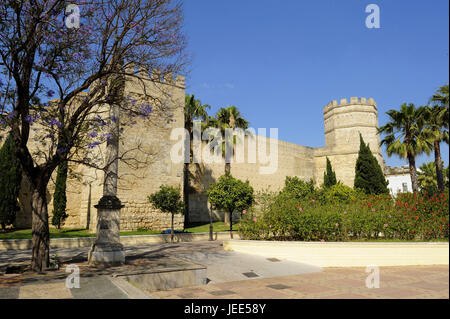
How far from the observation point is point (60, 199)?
19203 millimetres

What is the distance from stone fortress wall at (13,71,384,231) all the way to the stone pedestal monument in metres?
0.84

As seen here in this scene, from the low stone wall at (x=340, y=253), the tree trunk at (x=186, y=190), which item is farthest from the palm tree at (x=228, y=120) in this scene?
the low stone wall at (x=340, y=253)

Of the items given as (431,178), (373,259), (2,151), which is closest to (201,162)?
(2,151)

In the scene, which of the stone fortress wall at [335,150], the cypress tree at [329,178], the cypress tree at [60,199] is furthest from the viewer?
the stone fortress wall at [335,150]

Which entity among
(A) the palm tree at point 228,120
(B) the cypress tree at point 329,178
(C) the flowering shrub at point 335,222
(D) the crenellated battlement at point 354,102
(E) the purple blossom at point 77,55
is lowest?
(C) the flowering shrub at point 335,222

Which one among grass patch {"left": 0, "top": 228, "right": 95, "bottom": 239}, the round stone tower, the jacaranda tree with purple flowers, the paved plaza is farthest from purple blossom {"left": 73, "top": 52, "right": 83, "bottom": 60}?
the round stone tower

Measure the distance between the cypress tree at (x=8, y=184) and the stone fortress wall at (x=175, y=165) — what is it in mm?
1384

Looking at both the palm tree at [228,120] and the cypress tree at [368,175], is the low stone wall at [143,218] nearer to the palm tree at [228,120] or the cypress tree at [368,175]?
the palm tree at [228,120]

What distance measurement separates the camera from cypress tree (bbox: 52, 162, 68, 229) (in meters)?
19.0

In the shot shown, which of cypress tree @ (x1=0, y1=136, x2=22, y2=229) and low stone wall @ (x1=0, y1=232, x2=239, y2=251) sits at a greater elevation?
cypress tree @ (x1=0, y1=136, x2=22, y2=229)

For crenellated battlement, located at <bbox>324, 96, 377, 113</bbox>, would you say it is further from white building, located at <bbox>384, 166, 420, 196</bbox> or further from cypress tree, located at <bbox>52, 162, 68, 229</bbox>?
cypress tree, located at <bbox>52, 162, 68, 229</bbox>

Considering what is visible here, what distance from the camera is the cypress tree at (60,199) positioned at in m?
19.0

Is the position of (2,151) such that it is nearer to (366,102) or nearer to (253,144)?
(253,144)
